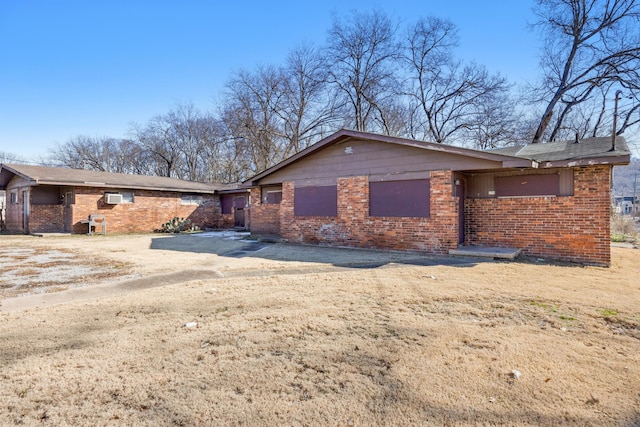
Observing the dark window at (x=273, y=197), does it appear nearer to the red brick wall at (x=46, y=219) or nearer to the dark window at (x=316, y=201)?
the dark window at (x=316, y=201)

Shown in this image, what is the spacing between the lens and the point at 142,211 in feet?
58.6

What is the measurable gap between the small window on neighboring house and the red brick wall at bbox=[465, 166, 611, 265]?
51.8ft

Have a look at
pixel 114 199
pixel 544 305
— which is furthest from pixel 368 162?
pixel 114 199

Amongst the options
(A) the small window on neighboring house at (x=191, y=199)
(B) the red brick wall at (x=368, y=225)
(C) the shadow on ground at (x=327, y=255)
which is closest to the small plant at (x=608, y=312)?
(C) the shadow on ground at (x=327, y=255)

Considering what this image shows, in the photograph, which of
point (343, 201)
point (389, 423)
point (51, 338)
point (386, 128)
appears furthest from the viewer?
point (386, 128)

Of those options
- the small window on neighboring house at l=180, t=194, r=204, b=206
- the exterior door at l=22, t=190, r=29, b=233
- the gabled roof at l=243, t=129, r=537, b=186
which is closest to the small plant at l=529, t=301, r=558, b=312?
the gabled roof at l=243, t=129, r=537, b=186

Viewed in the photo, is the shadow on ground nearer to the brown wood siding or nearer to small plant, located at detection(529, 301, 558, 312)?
the brown wood siding

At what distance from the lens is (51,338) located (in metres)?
3.50

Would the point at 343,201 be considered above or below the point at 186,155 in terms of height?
below

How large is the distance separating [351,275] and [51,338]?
181 inches

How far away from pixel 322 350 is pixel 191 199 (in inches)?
732

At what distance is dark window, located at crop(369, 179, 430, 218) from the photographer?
9469 mm

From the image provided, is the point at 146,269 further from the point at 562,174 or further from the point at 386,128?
the point at 386,128

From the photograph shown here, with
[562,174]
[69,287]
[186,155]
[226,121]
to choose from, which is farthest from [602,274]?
[186,155]
